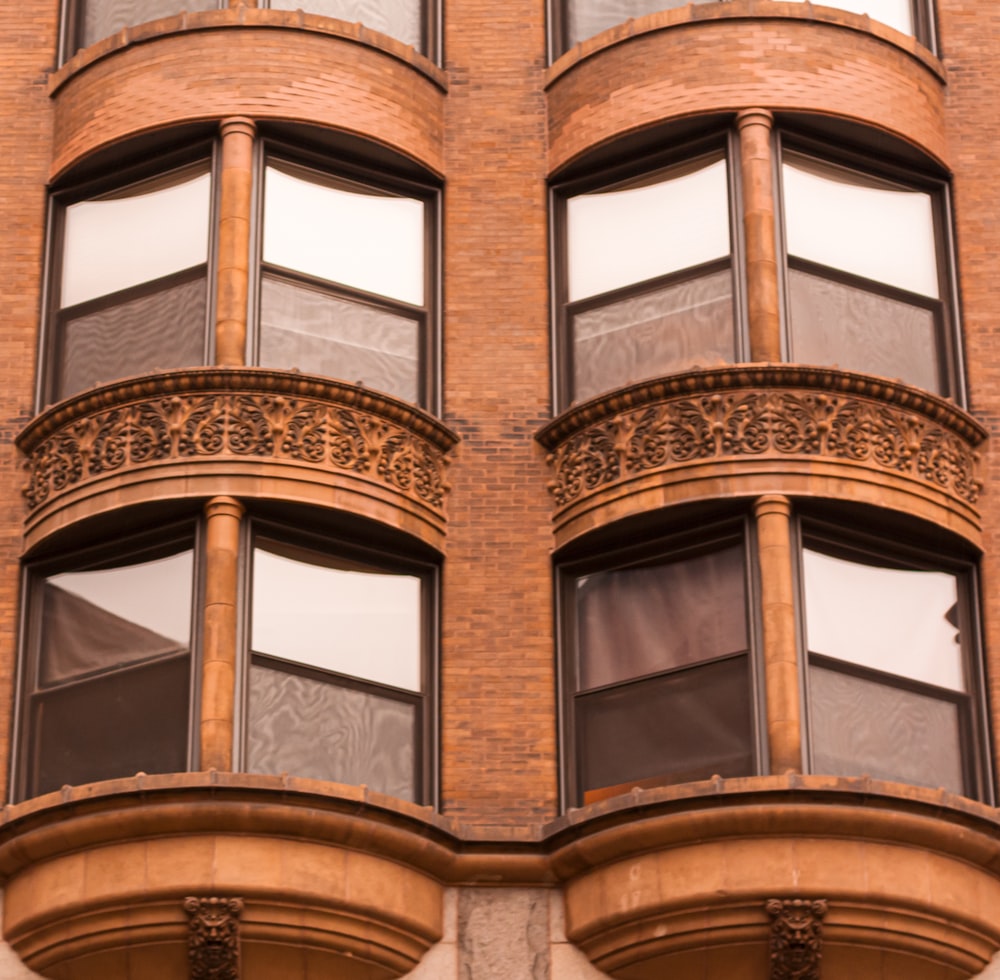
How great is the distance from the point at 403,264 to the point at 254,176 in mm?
1561

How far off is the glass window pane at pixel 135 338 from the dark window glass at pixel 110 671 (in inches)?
71.5

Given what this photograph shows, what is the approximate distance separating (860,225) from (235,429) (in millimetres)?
5971

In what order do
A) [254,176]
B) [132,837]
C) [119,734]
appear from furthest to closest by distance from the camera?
[254,176] → [119,734] → [132,837]

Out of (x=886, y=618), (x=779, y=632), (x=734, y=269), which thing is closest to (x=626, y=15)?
(x=734, y=269)

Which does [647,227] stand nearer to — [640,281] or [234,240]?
[640,281]

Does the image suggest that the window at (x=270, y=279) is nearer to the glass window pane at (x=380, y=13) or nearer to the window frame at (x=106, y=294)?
the window frame at (x=106, y=294)

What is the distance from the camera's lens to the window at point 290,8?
24.8 metres

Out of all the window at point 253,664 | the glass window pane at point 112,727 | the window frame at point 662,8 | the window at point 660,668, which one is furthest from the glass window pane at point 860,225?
the glass window pane at point 112,727

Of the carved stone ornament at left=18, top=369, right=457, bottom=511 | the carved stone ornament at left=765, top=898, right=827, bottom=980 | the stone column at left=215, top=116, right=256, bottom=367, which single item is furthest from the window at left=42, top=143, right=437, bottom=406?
the carved stone ornament at left=765, top=898, right=827, bottom=980

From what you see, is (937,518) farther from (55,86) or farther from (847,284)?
(55,86)

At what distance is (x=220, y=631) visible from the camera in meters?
21.1

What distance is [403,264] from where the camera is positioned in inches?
944

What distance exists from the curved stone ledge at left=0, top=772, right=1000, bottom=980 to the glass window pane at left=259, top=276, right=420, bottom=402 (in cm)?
429

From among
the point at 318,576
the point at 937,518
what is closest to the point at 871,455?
the point at 937,518
